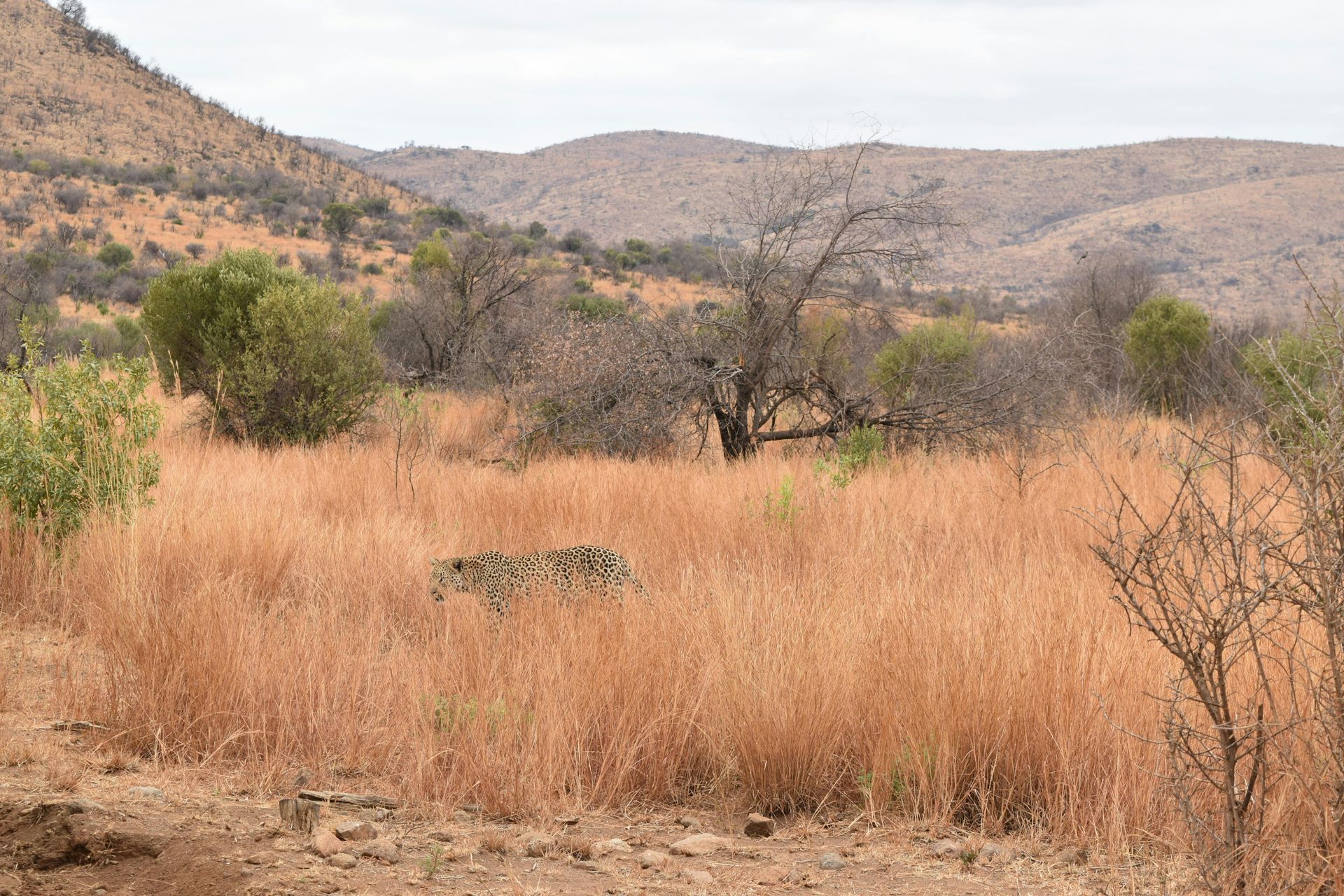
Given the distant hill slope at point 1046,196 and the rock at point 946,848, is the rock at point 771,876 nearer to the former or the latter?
the rock at point 946,848

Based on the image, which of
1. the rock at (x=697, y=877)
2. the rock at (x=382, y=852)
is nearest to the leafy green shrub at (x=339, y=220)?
the rock at (x=382, y=852)

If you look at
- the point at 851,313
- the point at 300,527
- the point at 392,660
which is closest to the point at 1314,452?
the point at 392,660

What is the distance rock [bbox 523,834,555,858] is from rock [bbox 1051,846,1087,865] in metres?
1.49

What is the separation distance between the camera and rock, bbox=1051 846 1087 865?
316 centimetres

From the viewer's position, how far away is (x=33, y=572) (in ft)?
19.2

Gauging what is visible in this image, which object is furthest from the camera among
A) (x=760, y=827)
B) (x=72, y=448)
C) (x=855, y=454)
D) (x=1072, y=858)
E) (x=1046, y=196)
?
(x=1046, y=196)

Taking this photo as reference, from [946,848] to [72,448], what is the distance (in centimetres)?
578

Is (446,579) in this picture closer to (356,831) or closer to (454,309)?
(356,831)

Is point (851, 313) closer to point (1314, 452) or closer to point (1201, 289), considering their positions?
point (1314, 452)

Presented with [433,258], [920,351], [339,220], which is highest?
[339,220]

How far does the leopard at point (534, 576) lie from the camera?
530cm

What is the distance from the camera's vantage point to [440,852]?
3.15m

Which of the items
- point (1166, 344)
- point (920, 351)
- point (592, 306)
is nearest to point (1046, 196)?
point (592, 306)

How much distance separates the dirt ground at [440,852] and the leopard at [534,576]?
1.72 m
